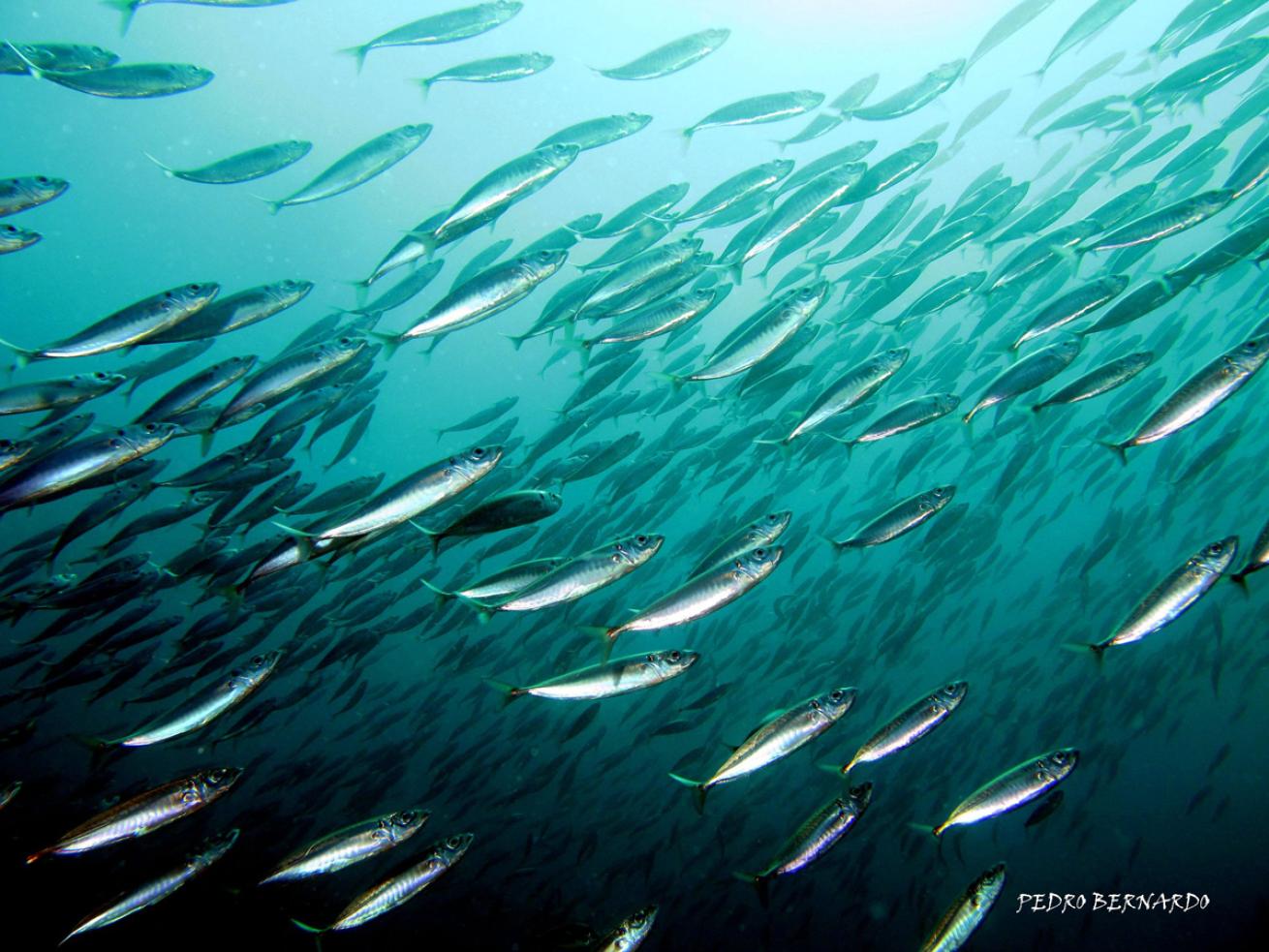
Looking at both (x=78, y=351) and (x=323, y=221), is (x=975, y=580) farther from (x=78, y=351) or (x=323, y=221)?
(x=323, y=221)

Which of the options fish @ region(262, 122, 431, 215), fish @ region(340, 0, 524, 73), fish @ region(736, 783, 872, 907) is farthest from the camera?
fish @ region(340, 0, 524, 73)

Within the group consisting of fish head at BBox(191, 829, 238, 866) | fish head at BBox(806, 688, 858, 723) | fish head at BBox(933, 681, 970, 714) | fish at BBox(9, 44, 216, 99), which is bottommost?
fish head at BBox(191, 829, 238, 866)

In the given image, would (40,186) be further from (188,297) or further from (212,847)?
→ (212,847)

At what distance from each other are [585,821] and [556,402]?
47919 mm

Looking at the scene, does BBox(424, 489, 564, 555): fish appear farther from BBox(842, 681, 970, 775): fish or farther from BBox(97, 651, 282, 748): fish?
BBox(842, 681, 970, 775): fish

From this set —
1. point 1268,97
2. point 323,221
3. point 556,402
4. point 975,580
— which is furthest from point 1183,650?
point 556,402

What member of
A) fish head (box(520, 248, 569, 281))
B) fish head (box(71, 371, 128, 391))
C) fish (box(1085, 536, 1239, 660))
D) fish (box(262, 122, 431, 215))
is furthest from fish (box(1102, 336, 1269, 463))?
fish head (box(71, 371, 128, 391))

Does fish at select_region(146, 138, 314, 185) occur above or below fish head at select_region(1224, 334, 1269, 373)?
below

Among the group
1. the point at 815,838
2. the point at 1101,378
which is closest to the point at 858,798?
the point at 815,838

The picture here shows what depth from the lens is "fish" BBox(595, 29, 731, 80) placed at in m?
5.07

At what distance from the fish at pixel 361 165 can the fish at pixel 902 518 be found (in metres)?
4.28

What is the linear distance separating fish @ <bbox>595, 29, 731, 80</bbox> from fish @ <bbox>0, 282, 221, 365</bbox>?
3760mm

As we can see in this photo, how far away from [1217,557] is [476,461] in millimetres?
3928

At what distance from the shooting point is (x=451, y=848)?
12.4 ft
